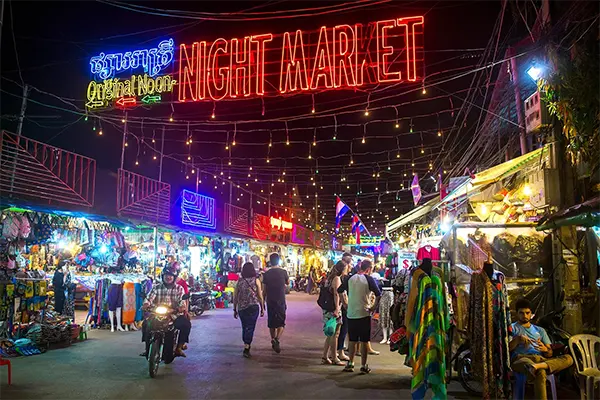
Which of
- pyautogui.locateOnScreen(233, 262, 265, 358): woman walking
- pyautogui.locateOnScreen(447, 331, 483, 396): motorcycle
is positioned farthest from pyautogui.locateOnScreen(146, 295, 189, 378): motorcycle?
pyautogui.locateOnScreen(447, 331, 483, 396): motorcycle

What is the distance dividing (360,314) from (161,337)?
349 centimetres

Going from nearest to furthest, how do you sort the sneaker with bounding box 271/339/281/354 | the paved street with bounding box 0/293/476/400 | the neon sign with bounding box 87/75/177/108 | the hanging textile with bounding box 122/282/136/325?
the paved street with bounding box 0/293/476/400, the sneaker with bounding box 271/339/281/354, the neon sign with bounding box 87/75/177/108, the hanging textile with bounding box 122/282/136/325

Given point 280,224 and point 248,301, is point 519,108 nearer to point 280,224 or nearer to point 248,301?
point 248,301

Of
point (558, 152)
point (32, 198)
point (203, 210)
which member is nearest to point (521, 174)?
point (558, 152)

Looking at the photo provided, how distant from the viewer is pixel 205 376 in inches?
301

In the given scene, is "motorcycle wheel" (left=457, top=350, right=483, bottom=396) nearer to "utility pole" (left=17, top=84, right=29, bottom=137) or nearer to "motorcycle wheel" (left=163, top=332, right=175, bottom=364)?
"motorcycle wheel" (left=163, top=332, right=175, bottom=364)

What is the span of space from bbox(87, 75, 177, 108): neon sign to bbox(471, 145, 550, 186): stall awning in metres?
8.26

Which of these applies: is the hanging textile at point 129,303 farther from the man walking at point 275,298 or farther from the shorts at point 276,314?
the shorts at point 276,314

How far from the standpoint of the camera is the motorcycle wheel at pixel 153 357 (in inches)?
298

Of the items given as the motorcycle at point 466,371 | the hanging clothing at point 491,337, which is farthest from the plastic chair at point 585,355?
the motorcycle at point 466,371

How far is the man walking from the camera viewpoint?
9.88m

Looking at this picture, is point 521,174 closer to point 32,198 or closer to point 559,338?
point 559,338

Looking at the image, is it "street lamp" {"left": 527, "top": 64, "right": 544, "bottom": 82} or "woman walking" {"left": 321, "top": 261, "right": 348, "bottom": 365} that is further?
"woman walking" {"left": 321, "top": 261, "right": 348, "bottom": 365}

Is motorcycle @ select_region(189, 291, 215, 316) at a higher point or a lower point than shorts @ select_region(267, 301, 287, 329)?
lower
